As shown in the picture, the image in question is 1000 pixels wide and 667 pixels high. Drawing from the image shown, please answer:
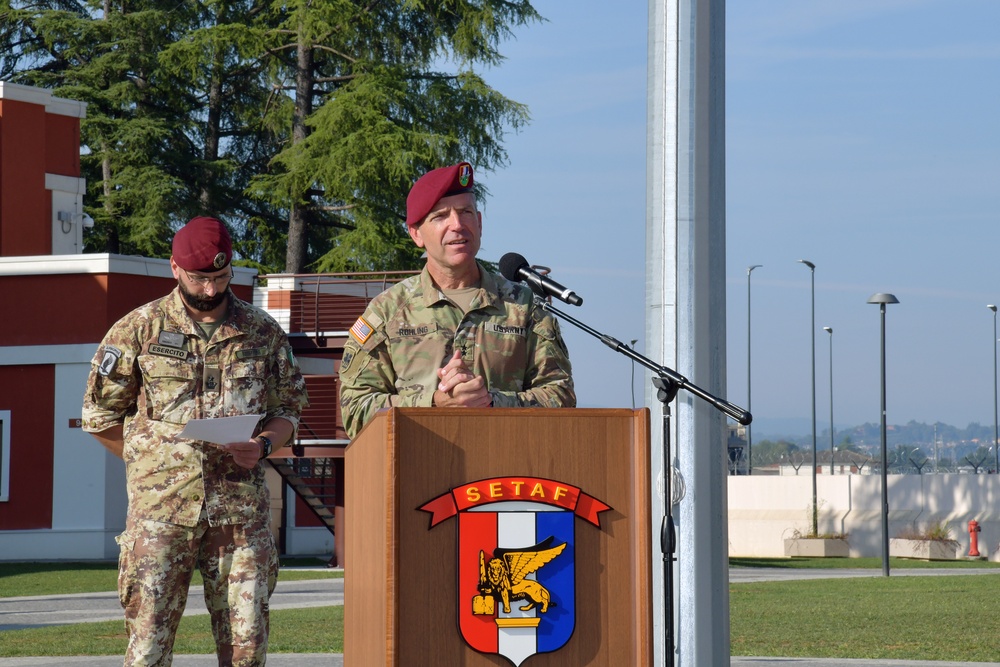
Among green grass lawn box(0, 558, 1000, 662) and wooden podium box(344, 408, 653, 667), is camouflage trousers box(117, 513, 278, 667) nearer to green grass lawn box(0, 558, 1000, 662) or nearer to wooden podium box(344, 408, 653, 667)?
wooden podium box(344, 408, 653, 667)

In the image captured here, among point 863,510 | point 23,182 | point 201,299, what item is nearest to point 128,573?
point 201,299

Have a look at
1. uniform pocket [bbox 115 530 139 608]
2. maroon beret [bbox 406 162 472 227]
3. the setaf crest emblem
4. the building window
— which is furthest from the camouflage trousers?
the building window

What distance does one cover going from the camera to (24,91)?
1379 inches

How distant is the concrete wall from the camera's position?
44062 mm

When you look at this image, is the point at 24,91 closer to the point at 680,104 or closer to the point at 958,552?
the point at 958,552

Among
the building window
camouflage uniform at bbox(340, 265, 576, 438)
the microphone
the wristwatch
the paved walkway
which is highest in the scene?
the microphone

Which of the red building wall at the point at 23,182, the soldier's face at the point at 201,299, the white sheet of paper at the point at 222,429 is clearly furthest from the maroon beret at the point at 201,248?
the red building wall at the point at 23,182

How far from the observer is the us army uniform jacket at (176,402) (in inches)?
229

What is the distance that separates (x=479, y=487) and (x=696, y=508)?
7.72 ft

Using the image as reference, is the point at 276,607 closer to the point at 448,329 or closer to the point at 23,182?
the point at 448,329

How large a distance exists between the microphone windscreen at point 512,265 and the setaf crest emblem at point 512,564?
1.14 metres

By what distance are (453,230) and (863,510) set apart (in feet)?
144

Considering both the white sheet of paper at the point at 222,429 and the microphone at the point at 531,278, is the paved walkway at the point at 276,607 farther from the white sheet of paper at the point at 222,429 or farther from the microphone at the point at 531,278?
the microphone at the point at 531,278

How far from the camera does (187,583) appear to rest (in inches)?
234
